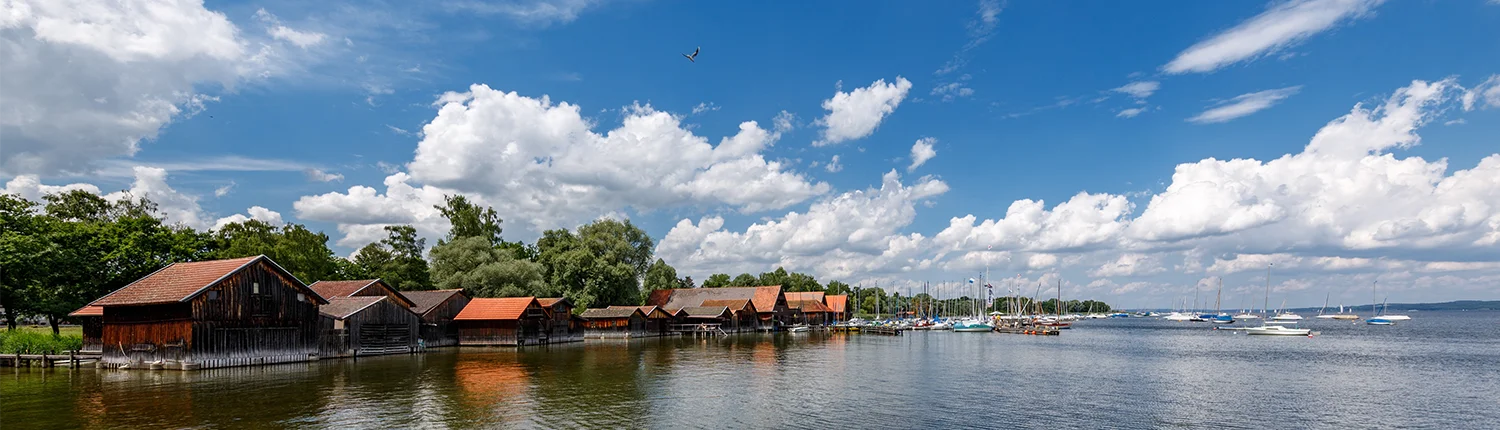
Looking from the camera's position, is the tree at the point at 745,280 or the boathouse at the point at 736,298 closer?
the boathouse at the point at 736,298

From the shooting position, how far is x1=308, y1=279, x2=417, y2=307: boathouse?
A: 65.5 meters

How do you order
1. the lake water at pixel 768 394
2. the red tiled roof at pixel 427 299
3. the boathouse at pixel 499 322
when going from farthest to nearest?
the boathouse at pixel 499 322
the red tiled roof at pixel 427 299
the lake water at pixel 768 394

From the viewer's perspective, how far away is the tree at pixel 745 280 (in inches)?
7372

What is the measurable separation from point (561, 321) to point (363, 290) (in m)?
23.4

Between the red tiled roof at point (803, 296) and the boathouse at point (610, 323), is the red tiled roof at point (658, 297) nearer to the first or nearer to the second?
the red tiled roof at point (803, 296)

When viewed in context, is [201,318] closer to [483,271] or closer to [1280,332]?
[483,271]

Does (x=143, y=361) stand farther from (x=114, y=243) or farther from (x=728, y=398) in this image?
(x=728, y=398)

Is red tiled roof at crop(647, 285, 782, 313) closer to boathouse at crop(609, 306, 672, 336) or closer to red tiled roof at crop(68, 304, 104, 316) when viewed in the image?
boathouse at crop(609, 306, 672, 336)

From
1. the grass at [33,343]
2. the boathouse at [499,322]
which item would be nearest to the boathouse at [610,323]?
the boathouse at [499,322]

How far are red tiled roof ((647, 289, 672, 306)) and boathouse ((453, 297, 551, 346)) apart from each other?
43.8 meters

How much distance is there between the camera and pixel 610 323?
3634 inches

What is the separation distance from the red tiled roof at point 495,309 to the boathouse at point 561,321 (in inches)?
117

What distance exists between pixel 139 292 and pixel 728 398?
3565 centimetres

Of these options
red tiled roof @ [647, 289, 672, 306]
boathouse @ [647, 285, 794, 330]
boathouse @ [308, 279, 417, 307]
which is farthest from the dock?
red tiled roof @ [647, 289, 672, 306]
